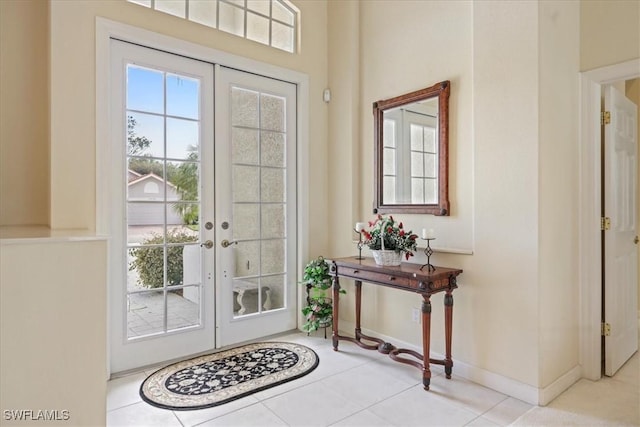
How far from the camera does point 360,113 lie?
12.0ft

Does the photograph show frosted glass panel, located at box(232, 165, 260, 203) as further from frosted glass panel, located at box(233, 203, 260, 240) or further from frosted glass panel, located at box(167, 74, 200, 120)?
frosted glass panel, located at box(167, 74, 200, 120)

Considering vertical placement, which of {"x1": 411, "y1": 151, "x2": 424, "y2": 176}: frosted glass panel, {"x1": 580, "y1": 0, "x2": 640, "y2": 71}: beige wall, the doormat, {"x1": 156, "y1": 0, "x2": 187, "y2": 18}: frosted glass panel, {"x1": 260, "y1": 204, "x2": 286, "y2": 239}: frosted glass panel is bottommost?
the doormat

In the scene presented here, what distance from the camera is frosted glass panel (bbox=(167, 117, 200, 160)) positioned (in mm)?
3021

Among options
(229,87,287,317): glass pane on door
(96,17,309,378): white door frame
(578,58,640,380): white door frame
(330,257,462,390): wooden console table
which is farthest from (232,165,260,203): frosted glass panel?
(578,58,640,380): white door frame

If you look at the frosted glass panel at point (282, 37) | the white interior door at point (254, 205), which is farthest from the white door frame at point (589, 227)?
the frosted glass panel at point (282, 37)

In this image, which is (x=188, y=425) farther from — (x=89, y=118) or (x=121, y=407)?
(x=89, y=118)

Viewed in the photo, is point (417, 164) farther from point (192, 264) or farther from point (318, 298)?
point (192, 264)

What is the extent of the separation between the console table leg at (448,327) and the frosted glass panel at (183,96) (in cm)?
242

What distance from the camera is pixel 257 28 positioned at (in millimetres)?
3469

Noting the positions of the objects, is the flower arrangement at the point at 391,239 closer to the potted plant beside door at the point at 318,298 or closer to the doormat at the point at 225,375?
the potted plant beside door at the point at 318,298

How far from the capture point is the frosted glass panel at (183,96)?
302cm

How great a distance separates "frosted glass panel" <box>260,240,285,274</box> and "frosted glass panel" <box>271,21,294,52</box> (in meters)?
1.87

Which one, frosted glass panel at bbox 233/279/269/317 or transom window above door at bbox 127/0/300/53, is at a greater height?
transom window above door at bbox 127/0/300/53

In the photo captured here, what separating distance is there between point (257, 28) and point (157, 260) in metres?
2.22
